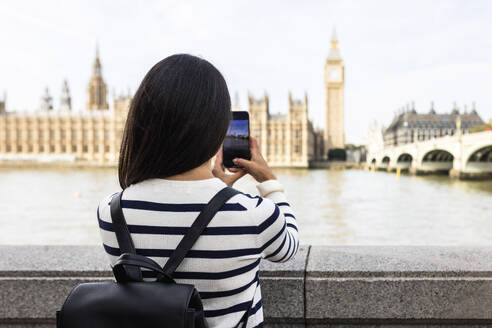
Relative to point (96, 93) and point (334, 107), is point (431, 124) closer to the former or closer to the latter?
point (334, 107)

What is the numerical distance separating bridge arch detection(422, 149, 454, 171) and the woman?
121ft

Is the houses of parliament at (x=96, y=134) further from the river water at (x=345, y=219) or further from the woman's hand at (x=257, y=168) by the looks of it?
the woman's hand at (x=257, y=168)

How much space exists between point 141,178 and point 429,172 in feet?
124

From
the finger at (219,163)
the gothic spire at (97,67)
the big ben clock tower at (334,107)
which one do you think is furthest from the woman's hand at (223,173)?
the gothic spire at (97,67)

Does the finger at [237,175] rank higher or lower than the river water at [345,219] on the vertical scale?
higher

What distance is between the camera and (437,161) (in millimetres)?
38438

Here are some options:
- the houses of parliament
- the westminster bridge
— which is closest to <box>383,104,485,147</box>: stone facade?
the houses of parliament

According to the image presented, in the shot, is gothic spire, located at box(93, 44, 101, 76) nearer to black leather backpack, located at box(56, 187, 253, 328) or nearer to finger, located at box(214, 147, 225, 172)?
finger, located at box(214, 147, 225, 172)

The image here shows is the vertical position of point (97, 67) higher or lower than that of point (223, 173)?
higher

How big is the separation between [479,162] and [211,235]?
32.5 meters

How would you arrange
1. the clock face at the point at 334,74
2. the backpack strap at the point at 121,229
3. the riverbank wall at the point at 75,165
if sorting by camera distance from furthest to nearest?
the clock face at the point at 334,74, the riverbank wall at the point at 75,165, the backpack strap at the point at 121,229

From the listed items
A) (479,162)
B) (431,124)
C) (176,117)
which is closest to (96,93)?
(431,124)

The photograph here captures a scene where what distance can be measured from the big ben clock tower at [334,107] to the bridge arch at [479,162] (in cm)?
2817

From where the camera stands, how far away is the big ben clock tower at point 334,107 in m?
58.9
